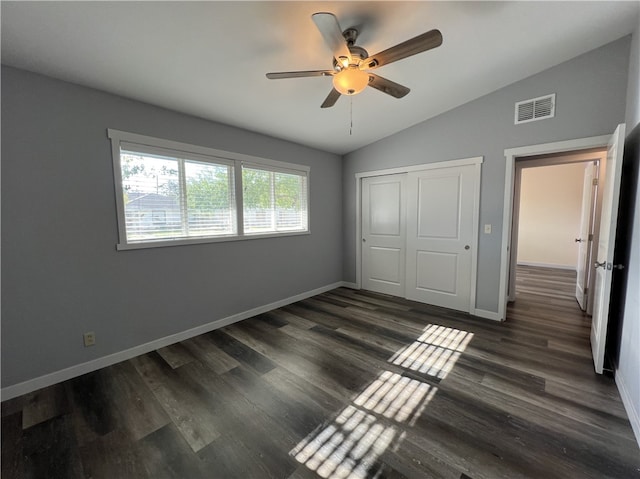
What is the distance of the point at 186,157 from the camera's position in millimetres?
2803

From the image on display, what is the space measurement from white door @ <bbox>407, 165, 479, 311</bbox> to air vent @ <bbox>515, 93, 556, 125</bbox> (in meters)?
0.70

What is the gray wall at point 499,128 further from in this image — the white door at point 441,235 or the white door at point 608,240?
the white door at point 608,240

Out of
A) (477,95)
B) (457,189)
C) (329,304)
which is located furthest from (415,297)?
(477,95)

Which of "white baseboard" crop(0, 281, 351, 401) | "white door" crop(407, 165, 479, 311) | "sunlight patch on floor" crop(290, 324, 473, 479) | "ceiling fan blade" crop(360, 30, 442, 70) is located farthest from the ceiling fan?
"white baseboard" crop(0, 281, 351, 401)

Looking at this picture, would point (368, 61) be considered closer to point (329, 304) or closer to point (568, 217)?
point (329, 304)

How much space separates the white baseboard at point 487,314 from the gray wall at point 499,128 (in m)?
0.05

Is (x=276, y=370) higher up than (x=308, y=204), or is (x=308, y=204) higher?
(x=308, y=204)

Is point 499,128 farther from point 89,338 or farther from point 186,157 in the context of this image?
point 89,338

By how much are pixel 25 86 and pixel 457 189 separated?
14.5 ft

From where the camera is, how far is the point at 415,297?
13.4ft

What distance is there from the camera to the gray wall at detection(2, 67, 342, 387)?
6.37 feet

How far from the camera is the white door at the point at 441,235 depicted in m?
3.49

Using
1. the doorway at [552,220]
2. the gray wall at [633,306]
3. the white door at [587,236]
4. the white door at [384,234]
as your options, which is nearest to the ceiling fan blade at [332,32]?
the gray wall at [633,306]

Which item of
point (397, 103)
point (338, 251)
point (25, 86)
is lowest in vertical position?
point (338, 251)
